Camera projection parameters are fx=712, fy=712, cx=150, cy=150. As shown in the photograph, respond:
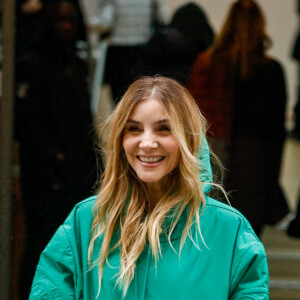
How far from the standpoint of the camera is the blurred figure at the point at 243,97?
3977mm

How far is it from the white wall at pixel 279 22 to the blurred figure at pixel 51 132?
0.71 m

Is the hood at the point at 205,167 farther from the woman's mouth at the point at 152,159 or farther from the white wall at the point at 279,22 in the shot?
the white wall at the point at 279,22

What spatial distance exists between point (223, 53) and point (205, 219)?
6.34 feet

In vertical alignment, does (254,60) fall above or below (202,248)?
above

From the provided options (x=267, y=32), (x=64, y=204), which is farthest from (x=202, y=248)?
(x=267, y=32)

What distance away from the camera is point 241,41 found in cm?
399

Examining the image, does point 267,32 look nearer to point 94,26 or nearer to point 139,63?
point 139,63

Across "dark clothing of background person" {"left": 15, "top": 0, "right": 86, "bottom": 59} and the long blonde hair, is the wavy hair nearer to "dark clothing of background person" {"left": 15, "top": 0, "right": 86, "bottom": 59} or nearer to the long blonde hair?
"dark clothing of background person" {"left": 15, "top": 0, "right": 86, "bottom": 59}

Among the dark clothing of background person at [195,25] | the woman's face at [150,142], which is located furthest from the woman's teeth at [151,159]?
the dark clothing of background person at [195,25]

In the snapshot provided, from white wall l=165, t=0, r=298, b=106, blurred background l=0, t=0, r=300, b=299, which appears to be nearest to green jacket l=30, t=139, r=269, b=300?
blurred background l=0, t=0, r=300, b=299

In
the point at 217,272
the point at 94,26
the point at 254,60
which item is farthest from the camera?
the point at 94,26

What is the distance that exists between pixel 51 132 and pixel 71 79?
1.09ft

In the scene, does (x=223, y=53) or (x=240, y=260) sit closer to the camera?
(x=240, y=260)

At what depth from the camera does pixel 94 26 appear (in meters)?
4.50
